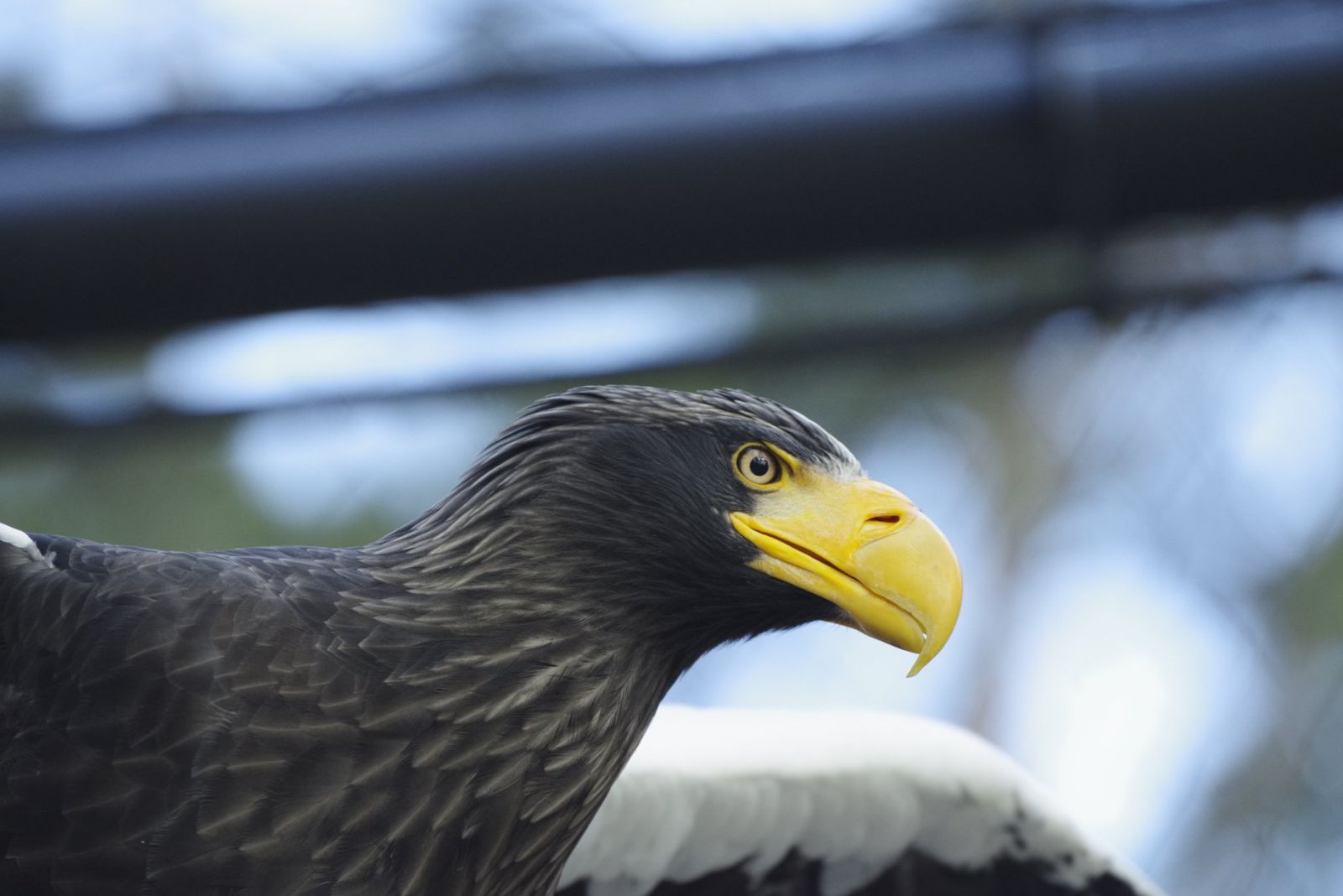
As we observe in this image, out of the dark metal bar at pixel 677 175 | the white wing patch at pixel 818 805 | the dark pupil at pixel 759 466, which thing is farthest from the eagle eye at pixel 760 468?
the dark metal bar at pixel 677 175

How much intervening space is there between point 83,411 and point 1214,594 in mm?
2813

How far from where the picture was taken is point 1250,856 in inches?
165

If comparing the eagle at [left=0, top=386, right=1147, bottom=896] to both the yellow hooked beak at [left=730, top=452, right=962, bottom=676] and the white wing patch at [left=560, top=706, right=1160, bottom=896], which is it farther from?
the white wing patch at [left=560, top=706, right=1160, bottom=896]

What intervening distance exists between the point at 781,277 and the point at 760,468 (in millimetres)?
1390

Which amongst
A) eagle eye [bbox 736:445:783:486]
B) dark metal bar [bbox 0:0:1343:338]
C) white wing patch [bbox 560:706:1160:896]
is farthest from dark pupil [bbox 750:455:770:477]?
dark metal bar [bbox 0:0:1343:338]

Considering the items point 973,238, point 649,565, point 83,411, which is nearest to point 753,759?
point 649,565

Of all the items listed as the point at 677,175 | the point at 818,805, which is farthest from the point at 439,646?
the point at 677,175

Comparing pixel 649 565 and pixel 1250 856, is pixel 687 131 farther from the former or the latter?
pixel 1250 856

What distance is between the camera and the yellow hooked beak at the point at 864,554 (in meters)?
1.72

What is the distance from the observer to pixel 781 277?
3221 mm

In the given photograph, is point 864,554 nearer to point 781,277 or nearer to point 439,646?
point 439,646

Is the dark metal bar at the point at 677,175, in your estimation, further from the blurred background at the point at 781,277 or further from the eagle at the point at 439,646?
the eagle at the point at 439,646

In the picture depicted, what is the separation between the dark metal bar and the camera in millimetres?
2797

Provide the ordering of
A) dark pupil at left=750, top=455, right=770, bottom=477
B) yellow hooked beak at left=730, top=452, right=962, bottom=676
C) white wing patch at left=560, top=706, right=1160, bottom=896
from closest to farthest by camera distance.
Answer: yellow hooked beak at left=730, top=452, right=962, bottom=676, dark pupil at left=750, top=455, right=770, bottom=477, white wing patch at left=560, top=706, right=1160, bottom=896
